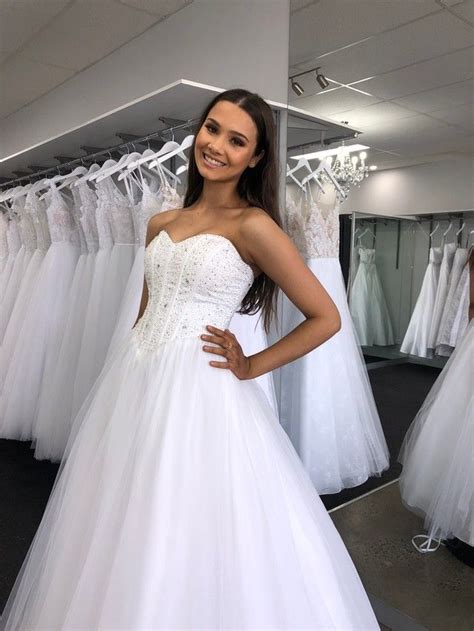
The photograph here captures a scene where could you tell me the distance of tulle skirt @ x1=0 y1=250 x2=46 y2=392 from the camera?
2.83 metres

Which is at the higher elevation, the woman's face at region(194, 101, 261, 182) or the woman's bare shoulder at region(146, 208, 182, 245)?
the woman's face at region(194, 101, 261, 182)

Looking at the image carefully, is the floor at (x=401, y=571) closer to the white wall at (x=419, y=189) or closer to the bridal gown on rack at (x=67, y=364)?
the white wall at (x=419, y=189)

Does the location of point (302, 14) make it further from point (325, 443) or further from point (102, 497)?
point (102, 497)

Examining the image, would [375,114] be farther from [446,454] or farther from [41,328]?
[41,328]

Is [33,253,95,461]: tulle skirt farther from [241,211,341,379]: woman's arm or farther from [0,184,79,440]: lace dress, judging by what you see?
[241,211,341,379]: woman's arm

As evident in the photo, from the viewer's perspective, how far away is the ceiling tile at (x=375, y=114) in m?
1.74

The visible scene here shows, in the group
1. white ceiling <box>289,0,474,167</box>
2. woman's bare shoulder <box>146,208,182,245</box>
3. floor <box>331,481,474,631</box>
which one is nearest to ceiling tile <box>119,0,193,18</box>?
white ceiling <box>289,0,474,167</box>

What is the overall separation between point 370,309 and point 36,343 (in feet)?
5.71

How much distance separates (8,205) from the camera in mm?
3463

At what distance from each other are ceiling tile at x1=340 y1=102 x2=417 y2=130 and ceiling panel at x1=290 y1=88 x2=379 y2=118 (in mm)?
20

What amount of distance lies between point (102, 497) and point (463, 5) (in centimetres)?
165

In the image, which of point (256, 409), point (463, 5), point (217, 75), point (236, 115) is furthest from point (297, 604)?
point (217, 75)

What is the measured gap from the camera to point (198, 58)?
90.4 inches

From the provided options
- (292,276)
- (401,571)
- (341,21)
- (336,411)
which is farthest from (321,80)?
(401,571)
